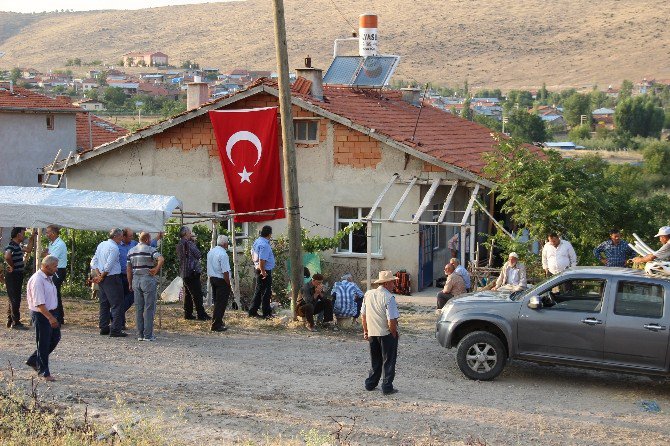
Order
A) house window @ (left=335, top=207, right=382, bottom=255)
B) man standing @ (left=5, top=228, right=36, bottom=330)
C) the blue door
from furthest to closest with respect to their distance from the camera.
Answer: house window @ (left=335, top=207, right=382, bottom=255) < the blue door < man standing @ (left=5, top=228, right=36, bottom=330)

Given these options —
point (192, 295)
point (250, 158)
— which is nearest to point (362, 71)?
point (250, 158)

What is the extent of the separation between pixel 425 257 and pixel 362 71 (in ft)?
23.8

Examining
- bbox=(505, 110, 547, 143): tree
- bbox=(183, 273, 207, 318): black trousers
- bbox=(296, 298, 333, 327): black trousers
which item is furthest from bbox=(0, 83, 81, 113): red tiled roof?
bbox=(505, 110, 547, 143): tree

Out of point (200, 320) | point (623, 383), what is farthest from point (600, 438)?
point (200, 320)

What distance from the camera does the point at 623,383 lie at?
12789 mm

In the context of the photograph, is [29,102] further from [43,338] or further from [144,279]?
[43,338]

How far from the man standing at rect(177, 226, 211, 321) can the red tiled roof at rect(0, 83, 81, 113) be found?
1953cm

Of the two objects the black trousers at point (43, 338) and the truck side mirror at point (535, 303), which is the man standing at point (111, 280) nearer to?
the black trousers at point (43, 338)

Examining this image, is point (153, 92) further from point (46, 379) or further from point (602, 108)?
point (46, 379)

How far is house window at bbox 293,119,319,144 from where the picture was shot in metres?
22.0

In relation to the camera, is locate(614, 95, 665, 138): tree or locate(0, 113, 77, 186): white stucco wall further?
locate(614, 95, 665, 138): tree

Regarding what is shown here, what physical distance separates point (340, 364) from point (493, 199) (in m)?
9.82

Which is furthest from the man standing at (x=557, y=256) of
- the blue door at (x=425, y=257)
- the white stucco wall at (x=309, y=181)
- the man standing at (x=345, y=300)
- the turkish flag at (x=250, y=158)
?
the turkish flag at (x=250, y=158)

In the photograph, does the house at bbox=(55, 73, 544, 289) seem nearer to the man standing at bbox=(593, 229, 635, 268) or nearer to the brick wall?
the brick wall
